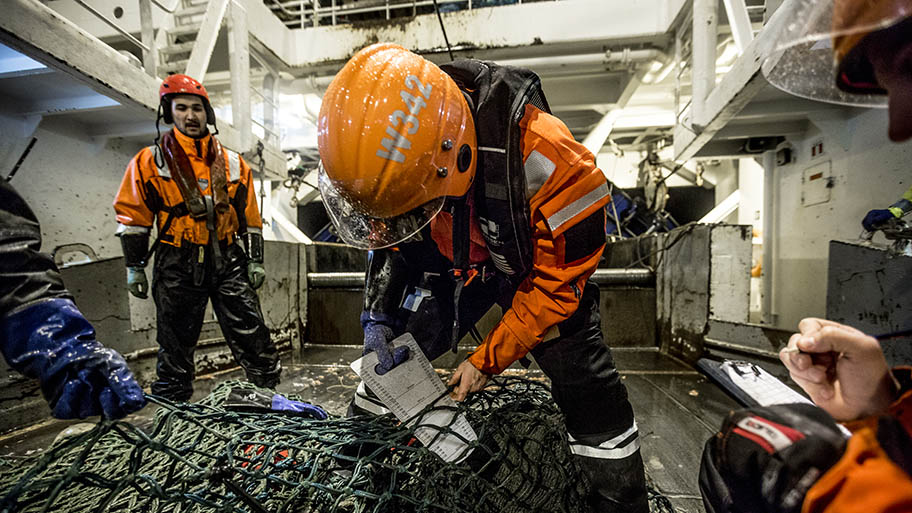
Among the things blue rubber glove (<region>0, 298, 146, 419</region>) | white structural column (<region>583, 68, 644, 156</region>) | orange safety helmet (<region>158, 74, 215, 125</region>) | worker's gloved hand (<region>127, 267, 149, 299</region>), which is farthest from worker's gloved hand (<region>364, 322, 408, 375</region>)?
white structural column (<region>583, 68, 644, 156</region>)

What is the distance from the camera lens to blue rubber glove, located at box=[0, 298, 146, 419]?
826mm

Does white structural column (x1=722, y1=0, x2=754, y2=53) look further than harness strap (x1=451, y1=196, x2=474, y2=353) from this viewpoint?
Yes

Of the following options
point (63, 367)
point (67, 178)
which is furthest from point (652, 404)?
point (67, 178)

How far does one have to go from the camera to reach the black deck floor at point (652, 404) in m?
1.72

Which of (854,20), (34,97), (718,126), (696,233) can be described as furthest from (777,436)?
(34,97)

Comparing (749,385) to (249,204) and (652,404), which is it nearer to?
(652,404)

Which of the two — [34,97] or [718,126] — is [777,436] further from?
[34,97]

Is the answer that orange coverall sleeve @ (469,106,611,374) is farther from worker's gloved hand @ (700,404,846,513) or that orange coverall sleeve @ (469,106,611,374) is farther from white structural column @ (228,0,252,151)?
white structural column @ (228,0,252,151)

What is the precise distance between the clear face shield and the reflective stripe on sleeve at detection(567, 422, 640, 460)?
1.03 meters

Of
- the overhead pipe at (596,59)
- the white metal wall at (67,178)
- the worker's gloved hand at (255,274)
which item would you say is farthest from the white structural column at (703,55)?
the white metal wall at (67,178)

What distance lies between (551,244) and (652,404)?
196 centimetres

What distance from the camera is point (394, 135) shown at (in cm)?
101

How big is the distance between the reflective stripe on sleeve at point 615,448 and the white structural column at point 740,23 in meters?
3.44

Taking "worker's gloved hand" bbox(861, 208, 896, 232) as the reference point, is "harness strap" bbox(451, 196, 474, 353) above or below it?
below
